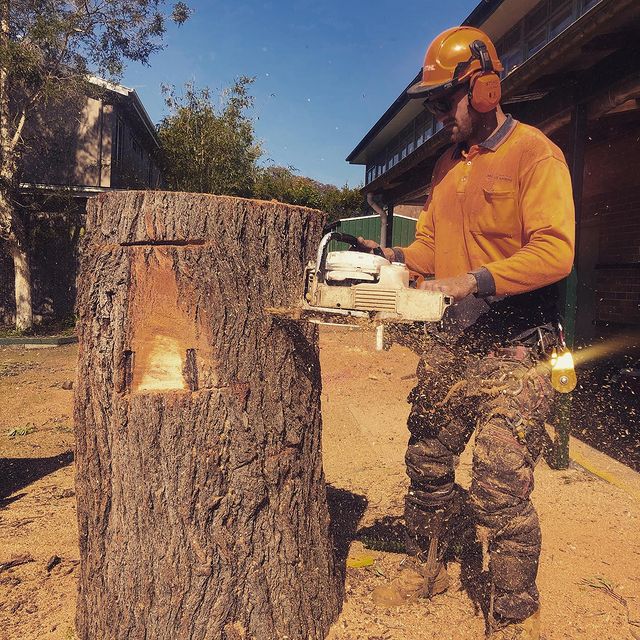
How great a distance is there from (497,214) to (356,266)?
591 mm

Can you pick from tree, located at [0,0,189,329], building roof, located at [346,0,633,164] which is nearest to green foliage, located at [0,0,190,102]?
tree, located at [0,0,189,329]

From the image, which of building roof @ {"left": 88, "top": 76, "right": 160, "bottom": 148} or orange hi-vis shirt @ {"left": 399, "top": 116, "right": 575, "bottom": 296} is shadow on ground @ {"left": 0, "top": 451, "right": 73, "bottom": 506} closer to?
orange hi-vis shirt @ {"left": 399, "top": 116, "right": 575, "bottom": 296}

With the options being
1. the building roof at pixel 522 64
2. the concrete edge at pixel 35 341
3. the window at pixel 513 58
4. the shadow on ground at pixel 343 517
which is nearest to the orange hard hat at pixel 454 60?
the building roof at pixel 522 64

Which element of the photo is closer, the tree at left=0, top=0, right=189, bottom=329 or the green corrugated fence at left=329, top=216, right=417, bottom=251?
the tree at left=0, top=0, right=189, bottom=329

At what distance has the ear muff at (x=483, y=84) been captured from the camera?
6.48 ft

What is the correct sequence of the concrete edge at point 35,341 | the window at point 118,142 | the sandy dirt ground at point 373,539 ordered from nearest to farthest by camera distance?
1. the sandy dirt ground at point 373,539
2. the concrete edge at point 35,341
3. the window at point 118,142

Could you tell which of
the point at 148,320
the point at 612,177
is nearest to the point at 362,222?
the point at 612,177

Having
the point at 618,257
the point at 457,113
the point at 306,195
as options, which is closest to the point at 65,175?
the point at 306,195

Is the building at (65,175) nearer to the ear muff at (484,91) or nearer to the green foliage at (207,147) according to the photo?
the green foliage at (207,147)

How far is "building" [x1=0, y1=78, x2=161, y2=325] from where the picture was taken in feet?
40.9

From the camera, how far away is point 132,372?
179cm

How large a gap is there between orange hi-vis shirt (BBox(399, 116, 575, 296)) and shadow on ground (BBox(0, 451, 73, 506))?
2.77 metres

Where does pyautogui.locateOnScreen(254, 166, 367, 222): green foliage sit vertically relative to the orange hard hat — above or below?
above

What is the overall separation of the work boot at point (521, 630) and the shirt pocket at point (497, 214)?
1335 mm
